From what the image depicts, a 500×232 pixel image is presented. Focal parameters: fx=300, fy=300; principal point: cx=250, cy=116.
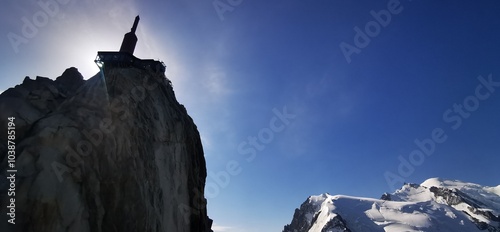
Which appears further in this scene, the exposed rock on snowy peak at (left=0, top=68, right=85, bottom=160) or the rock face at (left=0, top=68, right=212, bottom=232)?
the exposed rock on snowy peak at (left=0, top=68, right=85, bottom=160)

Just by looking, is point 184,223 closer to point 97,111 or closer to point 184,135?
point 184,135

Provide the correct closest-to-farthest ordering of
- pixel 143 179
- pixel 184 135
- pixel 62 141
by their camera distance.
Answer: pixel 62 141 → pixel 143 179 → pixel 184 135

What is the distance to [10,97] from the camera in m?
25.4

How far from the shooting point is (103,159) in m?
22.6

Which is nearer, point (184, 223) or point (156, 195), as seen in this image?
point (156, 195)

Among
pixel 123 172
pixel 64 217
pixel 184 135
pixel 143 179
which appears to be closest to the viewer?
pixel 64 217

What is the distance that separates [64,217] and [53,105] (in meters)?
13.6

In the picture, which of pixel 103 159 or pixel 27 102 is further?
pixel 27 102

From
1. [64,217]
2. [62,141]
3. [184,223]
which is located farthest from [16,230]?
[184,223]

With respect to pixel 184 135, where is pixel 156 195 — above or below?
below

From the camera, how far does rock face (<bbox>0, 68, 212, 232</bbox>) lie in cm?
1880

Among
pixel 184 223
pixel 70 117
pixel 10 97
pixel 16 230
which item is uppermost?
pixel 10 97

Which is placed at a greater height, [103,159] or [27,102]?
[27,102]

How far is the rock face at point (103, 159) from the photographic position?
18.8 metres
